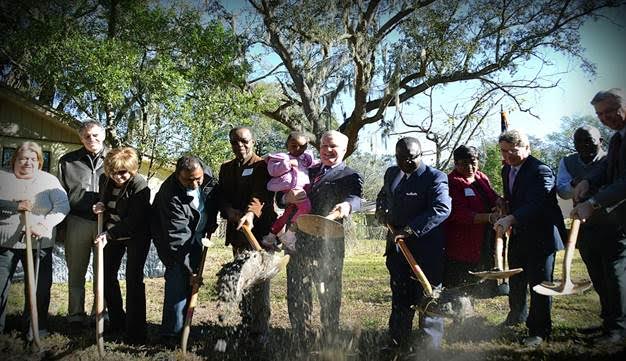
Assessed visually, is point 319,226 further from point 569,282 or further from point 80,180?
point 80,180

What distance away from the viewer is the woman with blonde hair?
3557 millimetres

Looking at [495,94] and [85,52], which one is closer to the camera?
[85,52]

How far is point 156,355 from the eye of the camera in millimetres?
3324

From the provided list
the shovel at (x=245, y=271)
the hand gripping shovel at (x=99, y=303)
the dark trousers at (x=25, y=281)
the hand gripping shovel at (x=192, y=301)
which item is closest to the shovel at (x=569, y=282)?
the shovel at (x=245, y=271)

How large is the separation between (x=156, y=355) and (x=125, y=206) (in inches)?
46.7

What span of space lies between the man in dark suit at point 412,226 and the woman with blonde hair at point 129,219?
6.34 ft

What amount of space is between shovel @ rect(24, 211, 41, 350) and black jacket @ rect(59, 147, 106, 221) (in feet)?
1.91

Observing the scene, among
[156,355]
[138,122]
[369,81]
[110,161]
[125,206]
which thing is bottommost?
[156,355]

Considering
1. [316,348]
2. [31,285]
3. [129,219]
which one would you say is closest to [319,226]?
[316,348]

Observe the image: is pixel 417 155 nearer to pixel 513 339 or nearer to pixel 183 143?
pixel 513 339

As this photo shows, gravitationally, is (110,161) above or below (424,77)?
below

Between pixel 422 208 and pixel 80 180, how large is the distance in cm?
286

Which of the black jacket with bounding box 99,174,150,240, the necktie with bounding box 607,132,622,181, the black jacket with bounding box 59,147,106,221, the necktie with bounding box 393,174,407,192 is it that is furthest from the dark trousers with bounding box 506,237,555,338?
the black jacket with bounding box 59,147,106,221

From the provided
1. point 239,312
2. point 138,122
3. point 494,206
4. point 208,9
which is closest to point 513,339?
point 494,206
